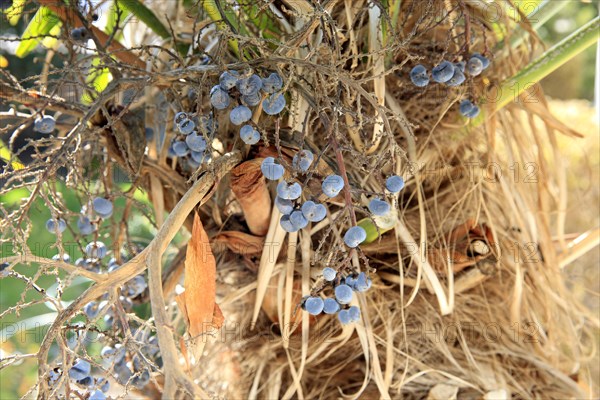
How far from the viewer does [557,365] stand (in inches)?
30.6

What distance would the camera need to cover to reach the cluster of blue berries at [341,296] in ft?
1.72

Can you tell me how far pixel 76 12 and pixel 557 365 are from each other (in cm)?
67

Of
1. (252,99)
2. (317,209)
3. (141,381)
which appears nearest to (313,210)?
(317,209)

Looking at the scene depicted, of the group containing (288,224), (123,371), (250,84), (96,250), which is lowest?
(123,371)

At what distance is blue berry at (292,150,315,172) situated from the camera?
492mm

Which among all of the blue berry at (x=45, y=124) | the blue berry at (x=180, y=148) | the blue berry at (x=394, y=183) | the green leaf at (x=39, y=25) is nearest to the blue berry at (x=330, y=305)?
the blue berry at (x=394, y=183)

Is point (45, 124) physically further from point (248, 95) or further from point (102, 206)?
point (248, 95)

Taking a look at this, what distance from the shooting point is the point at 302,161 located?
50 centimetres

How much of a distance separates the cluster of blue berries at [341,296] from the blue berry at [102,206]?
225 mm

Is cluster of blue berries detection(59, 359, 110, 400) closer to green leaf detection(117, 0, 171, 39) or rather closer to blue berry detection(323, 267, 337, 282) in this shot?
blue berry detection(323, 267, 337, 282)

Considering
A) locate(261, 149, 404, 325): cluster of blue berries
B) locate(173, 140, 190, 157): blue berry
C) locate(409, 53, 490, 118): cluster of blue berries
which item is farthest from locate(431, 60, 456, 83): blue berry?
locate(173, 140, 190, 157): blue berry

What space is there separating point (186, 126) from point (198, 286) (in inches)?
5.3

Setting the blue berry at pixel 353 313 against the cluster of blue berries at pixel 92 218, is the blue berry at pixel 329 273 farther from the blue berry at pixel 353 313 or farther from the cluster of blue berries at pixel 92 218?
the cluster of blue berries at pixel 92 218

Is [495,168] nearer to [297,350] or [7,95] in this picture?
[297,350]
